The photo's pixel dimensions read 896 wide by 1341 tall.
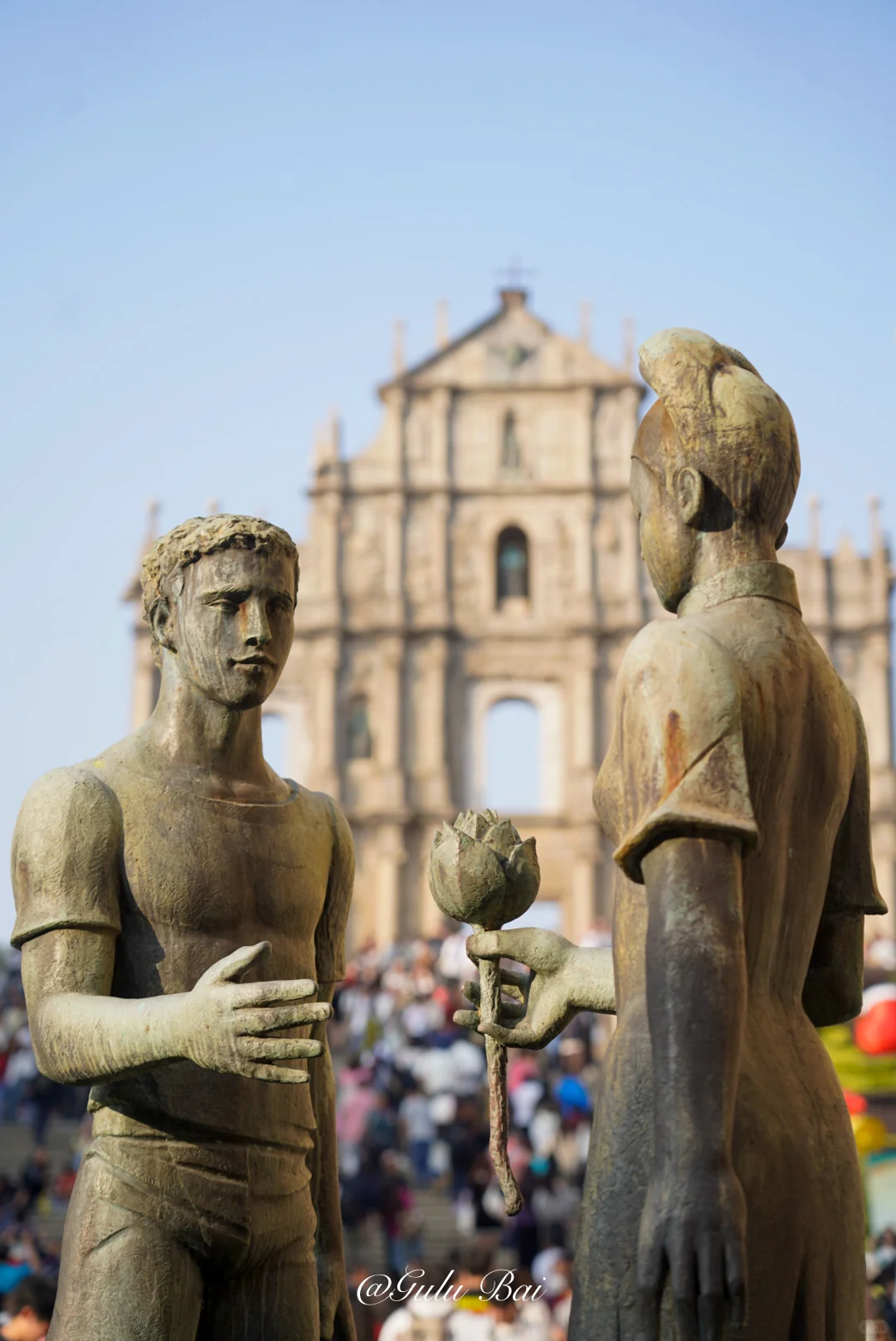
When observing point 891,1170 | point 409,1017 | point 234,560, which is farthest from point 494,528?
point 234,560

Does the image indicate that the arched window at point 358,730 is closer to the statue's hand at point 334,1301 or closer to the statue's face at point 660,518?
the statue's hand at point 334,1301

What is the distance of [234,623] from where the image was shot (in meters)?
3.53

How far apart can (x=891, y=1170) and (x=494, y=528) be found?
77.3 feet

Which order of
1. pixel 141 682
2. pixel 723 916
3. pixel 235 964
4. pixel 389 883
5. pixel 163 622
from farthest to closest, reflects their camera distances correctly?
pixel 141 682, pixel 389 883, pixel 163 622, pixel 235 964, pixel 723 916

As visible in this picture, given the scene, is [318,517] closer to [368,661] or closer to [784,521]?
[368,661]

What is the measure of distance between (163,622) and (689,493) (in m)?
1.18

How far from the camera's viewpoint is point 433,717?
33875 millimetres

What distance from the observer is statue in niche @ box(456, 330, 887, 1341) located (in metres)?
2.63

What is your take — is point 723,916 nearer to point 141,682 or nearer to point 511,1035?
point 511,1035

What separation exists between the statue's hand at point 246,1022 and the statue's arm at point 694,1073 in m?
0.55

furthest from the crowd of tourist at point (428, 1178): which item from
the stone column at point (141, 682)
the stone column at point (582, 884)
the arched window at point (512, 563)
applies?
the arched window at point (512, 563)

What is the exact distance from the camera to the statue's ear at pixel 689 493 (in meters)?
3.04

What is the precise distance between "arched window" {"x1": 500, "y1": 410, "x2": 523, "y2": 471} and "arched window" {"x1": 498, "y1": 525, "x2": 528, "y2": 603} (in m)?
1.24

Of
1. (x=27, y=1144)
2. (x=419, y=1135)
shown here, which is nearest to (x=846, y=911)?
(x=419, y=1135)
